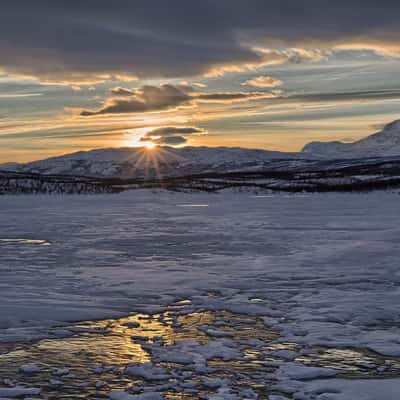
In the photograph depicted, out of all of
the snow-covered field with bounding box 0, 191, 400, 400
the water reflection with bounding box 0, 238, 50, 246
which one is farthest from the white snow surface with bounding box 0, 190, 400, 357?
the water reflection with bounding box 0, 238, 50, 246

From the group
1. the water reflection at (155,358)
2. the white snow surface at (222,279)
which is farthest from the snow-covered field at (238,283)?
the water reflection at (155,358)

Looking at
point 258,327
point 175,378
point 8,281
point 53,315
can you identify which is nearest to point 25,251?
point 8,281

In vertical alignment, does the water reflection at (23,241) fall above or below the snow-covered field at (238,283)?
above

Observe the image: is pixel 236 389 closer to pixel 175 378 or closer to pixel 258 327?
pixel 175 378

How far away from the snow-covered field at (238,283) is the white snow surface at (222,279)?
0.02 m

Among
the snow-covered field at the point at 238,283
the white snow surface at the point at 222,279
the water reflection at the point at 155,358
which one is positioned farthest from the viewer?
the white snow surface at the point at 222,279

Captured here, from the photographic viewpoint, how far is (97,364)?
6.74 meters

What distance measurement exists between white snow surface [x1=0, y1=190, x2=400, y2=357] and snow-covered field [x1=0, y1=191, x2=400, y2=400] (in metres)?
0.02

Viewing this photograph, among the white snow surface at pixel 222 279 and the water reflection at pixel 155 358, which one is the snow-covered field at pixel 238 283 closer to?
the white snow surface at pixel 222 279

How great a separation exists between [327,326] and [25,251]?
11.4m

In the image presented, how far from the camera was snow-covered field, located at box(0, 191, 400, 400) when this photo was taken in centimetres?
796

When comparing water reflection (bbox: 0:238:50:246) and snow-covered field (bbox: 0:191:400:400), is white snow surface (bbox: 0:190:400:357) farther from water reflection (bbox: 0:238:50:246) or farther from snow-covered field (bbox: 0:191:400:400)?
water reflection (bbox: 0:238:50:246)

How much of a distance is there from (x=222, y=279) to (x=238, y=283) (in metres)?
0.59

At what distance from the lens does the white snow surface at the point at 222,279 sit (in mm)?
8758
